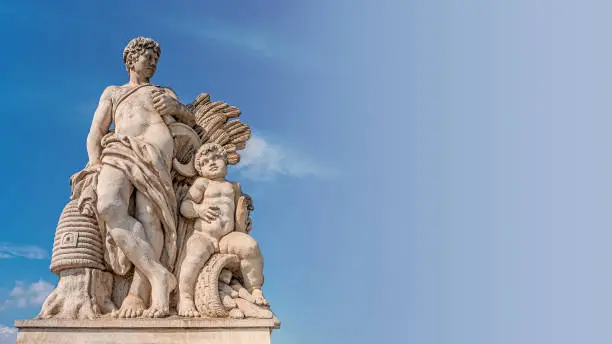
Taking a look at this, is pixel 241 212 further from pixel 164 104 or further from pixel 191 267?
pixel 164 104

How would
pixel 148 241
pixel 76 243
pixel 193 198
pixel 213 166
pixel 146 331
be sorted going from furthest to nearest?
pixel 213 166
pixel 193 198
pixel 148 241
pixel 76 243
pixel 146 331

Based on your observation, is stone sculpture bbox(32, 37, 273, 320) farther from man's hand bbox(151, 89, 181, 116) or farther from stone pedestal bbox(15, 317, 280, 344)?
stone pedestal bbox(15, 317, 280, 344)

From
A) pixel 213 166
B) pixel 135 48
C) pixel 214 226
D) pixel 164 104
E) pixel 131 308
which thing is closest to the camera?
pixel 131 308

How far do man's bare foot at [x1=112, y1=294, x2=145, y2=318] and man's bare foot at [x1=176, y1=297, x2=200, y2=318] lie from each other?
397mm

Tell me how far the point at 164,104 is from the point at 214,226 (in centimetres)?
170

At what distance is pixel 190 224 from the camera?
765 centimetres

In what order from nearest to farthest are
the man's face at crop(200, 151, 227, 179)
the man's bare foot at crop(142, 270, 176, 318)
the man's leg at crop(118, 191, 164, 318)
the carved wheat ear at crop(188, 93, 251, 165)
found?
the man's bare foot at crop(142, 270, 176, 318) < the man's leg at crop(118, 191, 164, 318) < the man's face at crop(200, 151, 227, 179) < the carved wheat ear at crop(188, 93, 251, 165)

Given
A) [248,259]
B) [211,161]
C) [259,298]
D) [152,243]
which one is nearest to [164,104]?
[211,161]

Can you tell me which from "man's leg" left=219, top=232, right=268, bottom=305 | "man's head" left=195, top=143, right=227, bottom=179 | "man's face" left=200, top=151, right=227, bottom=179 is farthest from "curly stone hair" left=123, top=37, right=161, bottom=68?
"man's leg" left=219, top=232, right=268, bottom=305

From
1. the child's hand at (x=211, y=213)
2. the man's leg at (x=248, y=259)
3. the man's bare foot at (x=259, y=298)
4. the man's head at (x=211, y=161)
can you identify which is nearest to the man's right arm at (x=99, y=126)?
the man's head at (x=211, y=161)

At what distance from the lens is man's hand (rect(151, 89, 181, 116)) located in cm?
799

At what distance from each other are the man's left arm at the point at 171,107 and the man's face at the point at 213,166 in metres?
0.67

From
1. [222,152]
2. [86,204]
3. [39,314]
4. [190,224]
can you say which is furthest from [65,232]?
[222,152]

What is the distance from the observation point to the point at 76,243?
23.2 feet
